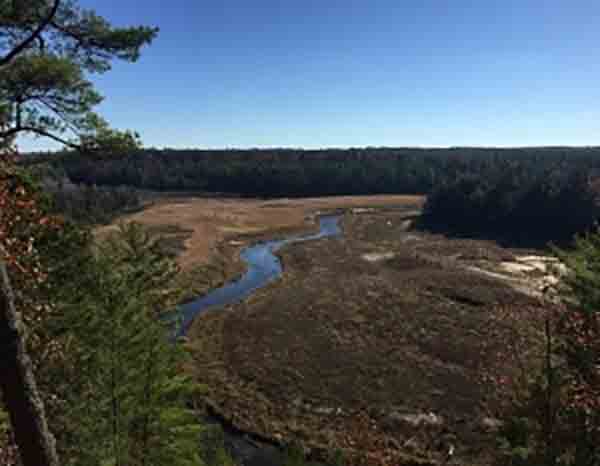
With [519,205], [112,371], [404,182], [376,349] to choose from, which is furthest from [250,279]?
[404,182]

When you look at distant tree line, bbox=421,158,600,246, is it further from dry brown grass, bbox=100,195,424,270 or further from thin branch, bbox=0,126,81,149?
thin branch, bbox=0,126,81,149

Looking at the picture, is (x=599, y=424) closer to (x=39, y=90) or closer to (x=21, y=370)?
(x=21, y=370)

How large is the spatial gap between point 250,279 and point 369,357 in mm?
18550

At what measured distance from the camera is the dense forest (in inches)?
2219

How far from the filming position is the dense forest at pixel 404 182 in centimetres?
5638

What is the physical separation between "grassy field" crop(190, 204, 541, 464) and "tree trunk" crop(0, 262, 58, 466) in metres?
13.2

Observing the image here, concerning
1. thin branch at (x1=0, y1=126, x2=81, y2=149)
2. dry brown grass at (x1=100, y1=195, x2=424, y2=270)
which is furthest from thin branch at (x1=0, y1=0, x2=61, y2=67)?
dry brown grass at (x1=100, y1=195, x2=424, y2=270)

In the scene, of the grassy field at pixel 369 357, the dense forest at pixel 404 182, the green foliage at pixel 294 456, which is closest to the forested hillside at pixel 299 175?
the dense forest at pixel 404 182

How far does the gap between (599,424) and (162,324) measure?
925 centimetres

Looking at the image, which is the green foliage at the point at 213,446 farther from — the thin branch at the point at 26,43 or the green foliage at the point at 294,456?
the thin branch at the point at 26,43

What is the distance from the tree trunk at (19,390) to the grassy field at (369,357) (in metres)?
13.2

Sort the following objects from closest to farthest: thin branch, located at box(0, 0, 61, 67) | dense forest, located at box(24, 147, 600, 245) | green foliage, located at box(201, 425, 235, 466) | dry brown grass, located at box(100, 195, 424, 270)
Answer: thin branch, located at box(0, 0, 61, 67) < green foliage, located at box(201, 425, 235, 466) < dry brown grass, located at box(100, 195, 424, 270) < dense forest, located at box(24, 147, 600, 245)

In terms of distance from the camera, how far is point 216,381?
20.9 m

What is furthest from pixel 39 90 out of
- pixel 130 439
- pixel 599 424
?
pixel 599 424
